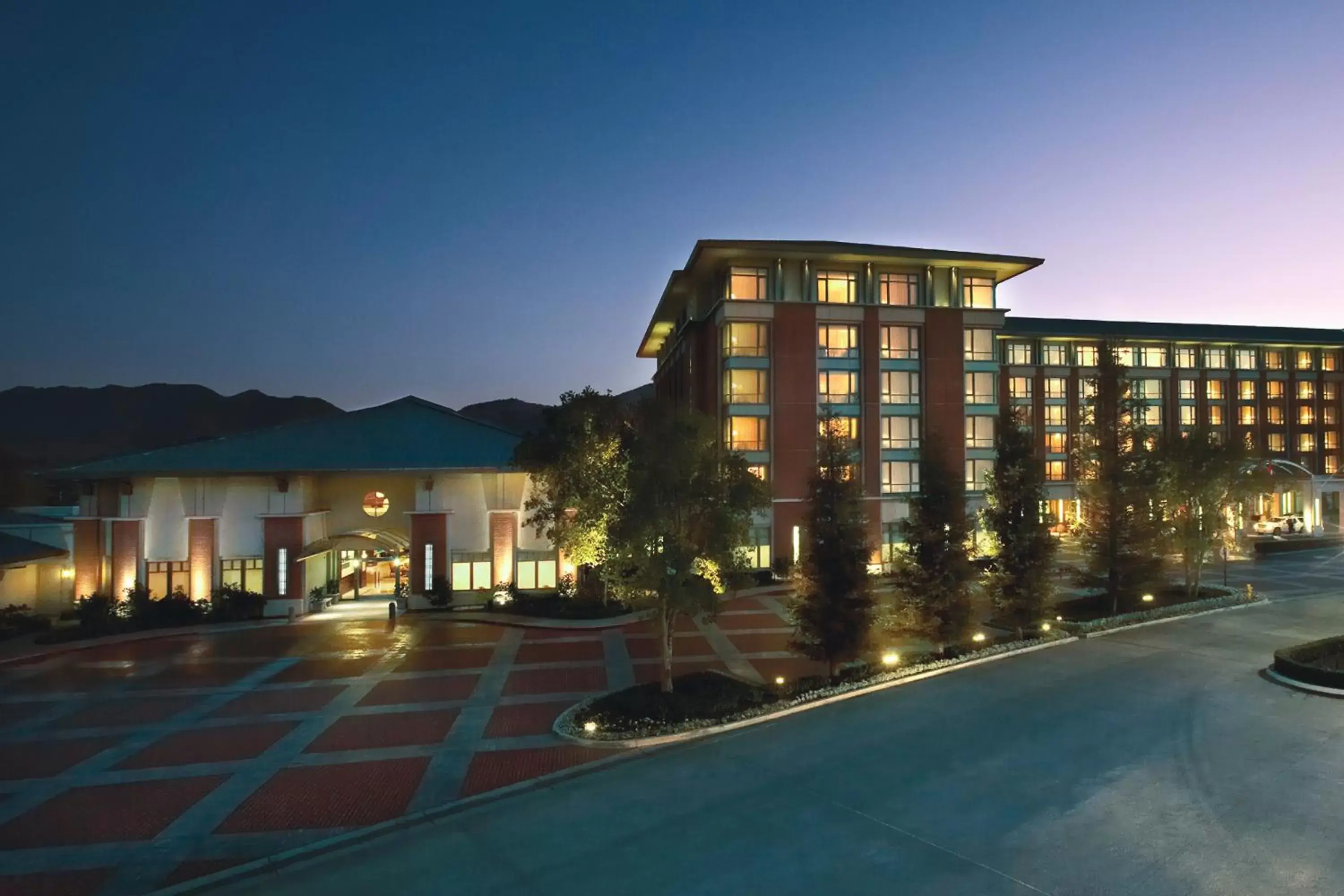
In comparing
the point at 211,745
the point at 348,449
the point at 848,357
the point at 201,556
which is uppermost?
the point at 848,357

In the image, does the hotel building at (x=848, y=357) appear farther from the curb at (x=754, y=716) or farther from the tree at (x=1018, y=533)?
the curb at (x=754, y=716)

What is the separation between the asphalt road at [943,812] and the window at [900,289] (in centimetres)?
2786

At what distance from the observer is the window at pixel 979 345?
41.8 m

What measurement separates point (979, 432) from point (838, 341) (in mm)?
10822

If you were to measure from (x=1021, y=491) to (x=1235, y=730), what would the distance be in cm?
933

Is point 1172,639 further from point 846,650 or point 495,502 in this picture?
point 495,502

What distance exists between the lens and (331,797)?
1262 cm

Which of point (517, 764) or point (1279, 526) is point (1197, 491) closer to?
point (517, 764)

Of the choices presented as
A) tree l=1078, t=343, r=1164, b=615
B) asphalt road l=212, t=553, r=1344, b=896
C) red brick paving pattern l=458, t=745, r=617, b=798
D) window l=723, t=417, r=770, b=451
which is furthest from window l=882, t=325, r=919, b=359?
red brick paving pattern l=458, t=745, r=617, b=798

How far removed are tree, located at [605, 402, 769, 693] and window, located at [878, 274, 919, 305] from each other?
26408 millimetres

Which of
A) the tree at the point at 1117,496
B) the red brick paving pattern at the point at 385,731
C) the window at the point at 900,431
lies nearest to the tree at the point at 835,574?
the red brick paving pattern at the point at 385,731

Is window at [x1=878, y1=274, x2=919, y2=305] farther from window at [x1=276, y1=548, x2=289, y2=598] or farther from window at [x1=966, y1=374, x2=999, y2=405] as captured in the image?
window at [x1=276, y1=548, x2=289, y2=598]

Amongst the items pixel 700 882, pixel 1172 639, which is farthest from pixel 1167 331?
pixel 700 882

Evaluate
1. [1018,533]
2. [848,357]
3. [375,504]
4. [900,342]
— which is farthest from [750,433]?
[375,504]
